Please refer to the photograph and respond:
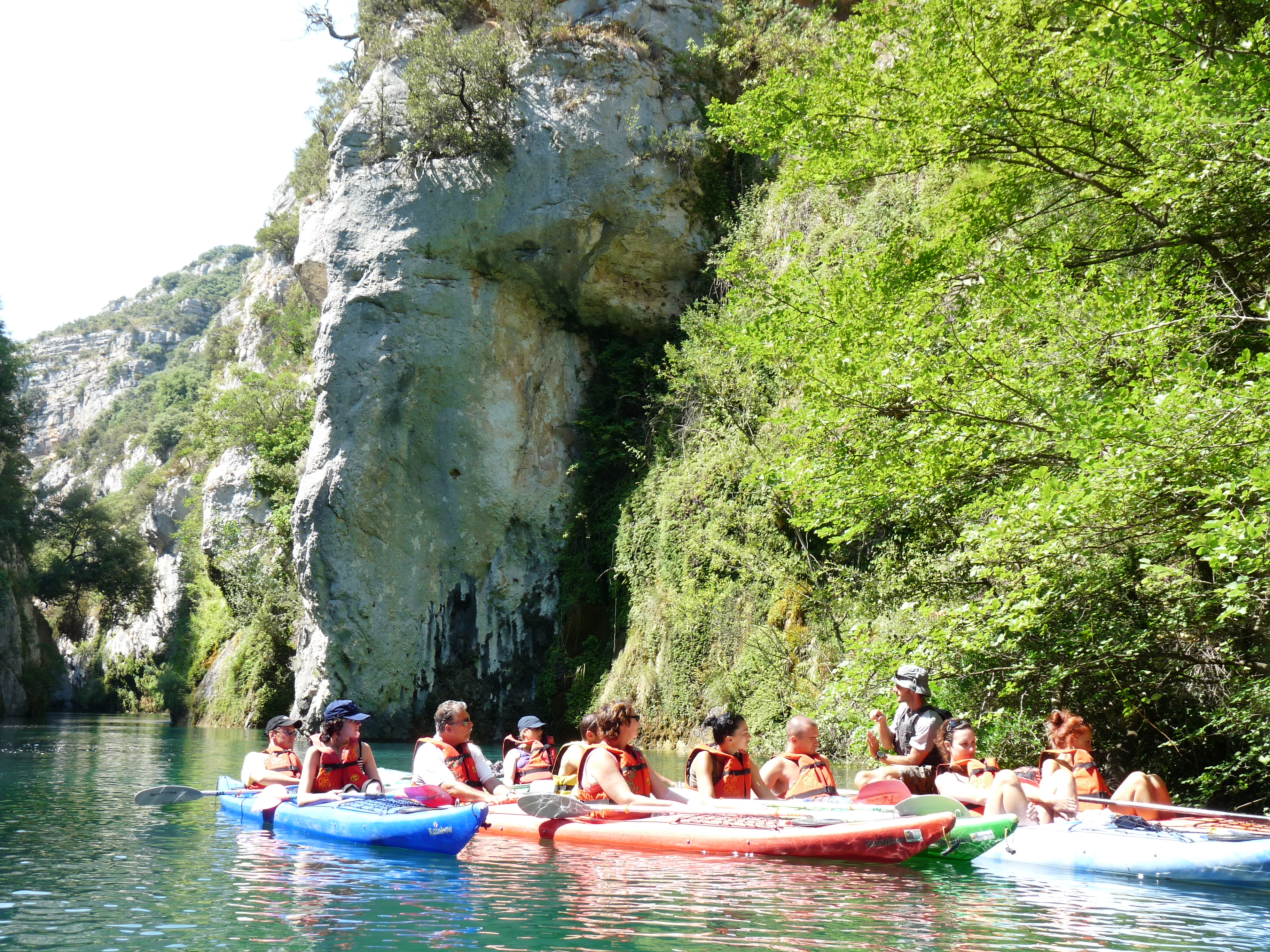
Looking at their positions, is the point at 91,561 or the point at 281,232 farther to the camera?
the point at 91,561

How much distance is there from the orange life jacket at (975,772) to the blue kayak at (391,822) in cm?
332

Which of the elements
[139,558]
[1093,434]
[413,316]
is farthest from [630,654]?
[139,558]

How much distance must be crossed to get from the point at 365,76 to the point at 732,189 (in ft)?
31.2

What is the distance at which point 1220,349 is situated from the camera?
7141 mm

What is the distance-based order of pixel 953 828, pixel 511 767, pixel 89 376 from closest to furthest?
pixel 953 828 → pixel 511 767 → pixel 89 376

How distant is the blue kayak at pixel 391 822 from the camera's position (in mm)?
6320

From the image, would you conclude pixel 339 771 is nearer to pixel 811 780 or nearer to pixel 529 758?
pixel 529 758

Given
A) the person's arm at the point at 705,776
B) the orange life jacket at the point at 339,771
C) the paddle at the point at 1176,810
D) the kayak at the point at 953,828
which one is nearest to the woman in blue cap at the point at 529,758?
the orange life jacket at the point at 339,771

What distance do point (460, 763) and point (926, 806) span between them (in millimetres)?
3235

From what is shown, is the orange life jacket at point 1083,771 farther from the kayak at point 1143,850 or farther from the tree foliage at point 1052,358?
the tree foliage at point 1052,358

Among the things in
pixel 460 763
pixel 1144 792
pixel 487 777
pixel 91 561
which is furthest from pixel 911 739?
pixel 91 561

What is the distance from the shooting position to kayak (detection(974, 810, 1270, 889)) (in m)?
5.52

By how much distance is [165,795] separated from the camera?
928 centimetres

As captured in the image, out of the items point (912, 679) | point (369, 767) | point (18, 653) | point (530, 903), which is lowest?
point (530, 903)
